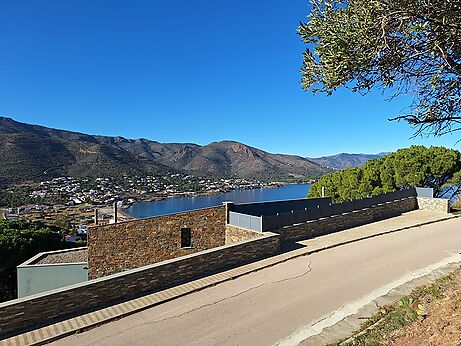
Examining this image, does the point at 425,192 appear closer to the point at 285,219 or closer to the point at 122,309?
the point at 285,219

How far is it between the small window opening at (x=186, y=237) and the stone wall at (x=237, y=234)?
1666 mm

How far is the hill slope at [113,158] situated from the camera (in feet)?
245


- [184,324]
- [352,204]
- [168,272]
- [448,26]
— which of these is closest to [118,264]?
[168,272]

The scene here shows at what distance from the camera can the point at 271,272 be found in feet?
30.6

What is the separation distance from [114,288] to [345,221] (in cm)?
1117

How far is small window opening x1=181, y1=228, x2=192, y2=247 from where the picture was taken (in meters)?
14.1

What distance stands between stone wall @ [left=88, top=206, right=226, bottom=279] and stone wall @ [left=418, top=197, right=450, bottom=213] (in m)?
13.2

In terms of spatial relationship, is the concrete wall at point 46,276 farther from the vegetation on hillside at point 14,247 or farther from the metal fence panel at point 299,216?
the metal fence panel at point 299,216

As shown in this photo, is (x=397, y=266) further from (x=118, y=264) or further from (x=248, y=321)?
(x=118, y=264)

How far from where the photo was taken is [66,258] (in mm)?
14227

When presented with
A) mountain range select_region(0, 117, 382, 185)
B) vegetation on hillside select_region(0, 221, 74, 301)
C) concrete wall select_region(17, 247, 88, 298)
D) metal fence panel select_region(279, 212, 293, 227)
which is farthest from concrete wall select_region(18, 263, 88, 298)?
mountain range select_region(0, 117, 382, 185)

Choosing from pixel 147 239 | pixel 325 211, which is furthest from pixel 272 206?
pixel 147 239

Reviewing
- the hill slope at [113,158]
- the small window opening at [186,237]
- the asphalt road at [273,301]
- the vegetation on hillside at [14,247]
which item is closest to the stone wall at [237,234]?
the small window opening at [186,237]

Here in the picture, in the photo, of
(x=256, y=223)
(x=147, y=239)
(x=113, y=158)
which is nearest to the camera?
(x=256, y=223)
